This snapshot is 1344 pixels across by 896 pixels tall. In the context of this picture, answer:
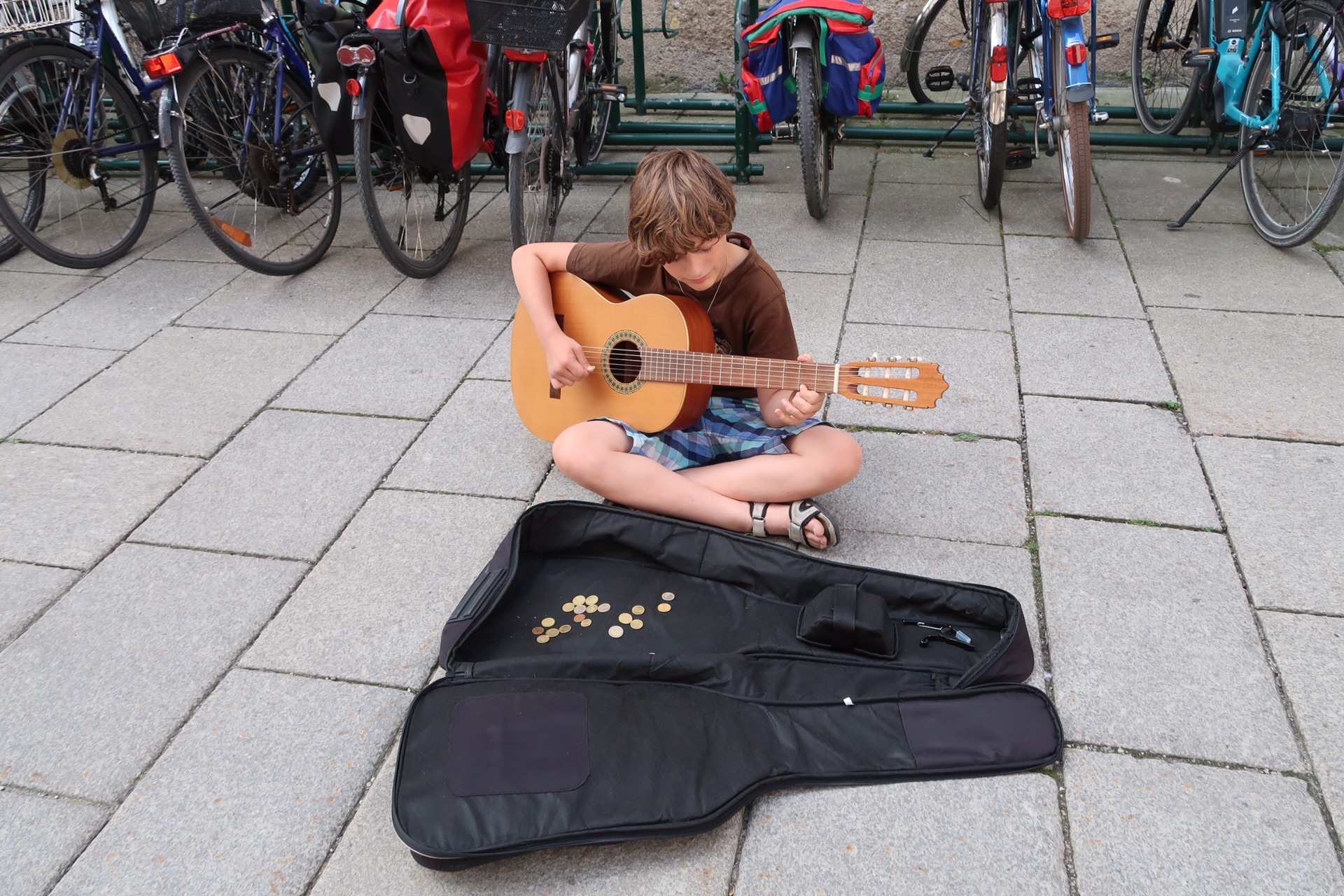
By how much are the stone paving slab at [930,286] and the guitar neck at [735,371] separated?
124 centimetres

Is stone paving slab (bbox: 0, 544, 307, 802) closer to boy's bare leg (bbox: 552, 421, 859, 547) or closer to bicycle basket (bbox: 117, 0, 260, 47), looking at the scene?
boy's bare leg (bbox: 552, 421, 859, 547)

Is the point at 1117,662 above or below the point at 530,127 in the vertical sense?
below

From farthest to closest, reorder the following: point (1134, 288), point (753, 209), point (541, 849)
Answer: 1. point (753, 209)
2. point (1134, 288)
3. point (541, 849)

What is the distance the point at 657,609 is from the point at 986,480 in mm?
991

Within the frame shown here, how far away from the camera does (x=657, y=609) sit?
2104 mm

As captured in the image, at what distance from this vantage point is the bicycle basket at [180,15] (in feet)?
11.6

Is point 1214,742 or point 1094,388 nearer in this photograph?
point 1214,742

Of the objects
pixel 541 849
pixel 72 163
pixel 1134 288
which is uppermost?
pixel 72 163

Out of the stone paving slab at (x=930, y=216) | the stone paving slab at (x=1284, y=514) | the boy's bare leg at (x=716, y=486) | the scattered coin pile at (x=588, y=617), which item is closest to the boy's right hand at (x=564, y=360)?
the boy's bare leg at (x=716, y=486)

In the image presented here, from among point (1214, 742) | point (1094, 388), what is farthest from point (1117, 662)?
point (1094, 388)

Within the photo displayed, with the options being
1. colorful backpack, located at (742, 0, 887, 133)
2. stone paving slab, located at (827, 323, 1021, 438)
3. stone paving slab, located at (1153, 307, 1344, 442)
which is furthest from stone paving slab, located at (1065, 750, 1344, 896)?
colorful backpack, located at (742, 0, 887, 133)

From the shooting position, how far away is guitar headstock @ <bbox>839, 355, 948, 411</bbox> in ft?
6.86

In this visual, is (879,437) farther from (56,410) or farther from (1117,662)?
(56,410)

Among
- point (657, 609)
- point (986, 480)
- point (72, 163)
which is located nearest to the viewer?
point (657, 609)
